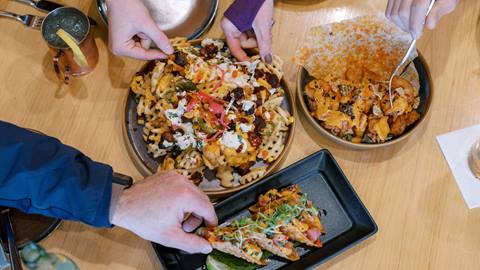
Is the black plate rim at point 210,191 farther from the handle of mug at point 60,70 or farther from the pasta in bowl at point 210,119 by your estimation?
the handle of mug at point 60,70

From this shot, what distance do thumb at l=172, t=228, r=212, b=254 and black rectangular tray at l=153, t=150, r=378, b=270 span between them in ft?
0.35

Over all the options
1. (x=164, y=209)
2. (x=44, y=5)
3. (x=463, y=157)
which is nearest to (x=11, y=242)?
(x=164, y=209)

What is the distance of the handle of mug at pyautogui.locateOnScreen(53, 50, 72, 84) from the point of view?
61.6 inches

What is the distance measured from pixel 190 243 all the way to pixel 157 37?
2.12 ft

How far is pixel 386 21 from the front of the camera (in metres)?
1.74

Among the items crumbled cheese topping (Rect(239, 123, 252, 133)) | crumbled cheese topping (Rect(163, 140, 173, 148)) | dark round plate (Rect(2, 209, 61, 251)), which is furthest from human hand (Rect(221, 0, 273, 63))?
dark round plate (Rect(2, 209, 61, 251))

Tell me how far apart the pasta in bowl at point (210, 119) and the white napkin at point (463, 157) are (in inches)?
20.1

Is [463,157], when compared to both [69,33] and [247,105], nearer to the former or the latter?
[247,105]

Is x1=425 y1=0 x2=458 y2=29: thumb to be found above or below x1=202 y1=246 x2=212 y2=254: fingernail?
above

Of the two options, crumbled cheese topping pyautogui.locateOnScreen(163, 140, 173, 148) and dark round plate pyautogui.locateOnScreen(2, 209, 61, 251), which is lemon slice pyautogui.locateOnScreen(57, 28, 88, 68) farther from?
dark round plate pyautogui.locateOnScreen(2, 209, 61, 251)

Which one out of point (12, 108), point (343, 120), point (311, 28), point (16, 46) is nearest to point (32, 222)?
point (12, 108)

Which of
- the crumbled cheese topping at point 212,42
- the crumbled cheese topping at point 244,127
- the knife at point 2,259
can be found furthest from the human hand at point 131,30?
the knife at point 2,259

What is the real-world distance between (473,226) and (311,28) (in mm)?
819

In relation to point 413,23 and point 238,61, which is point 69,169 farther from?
point 413,23
